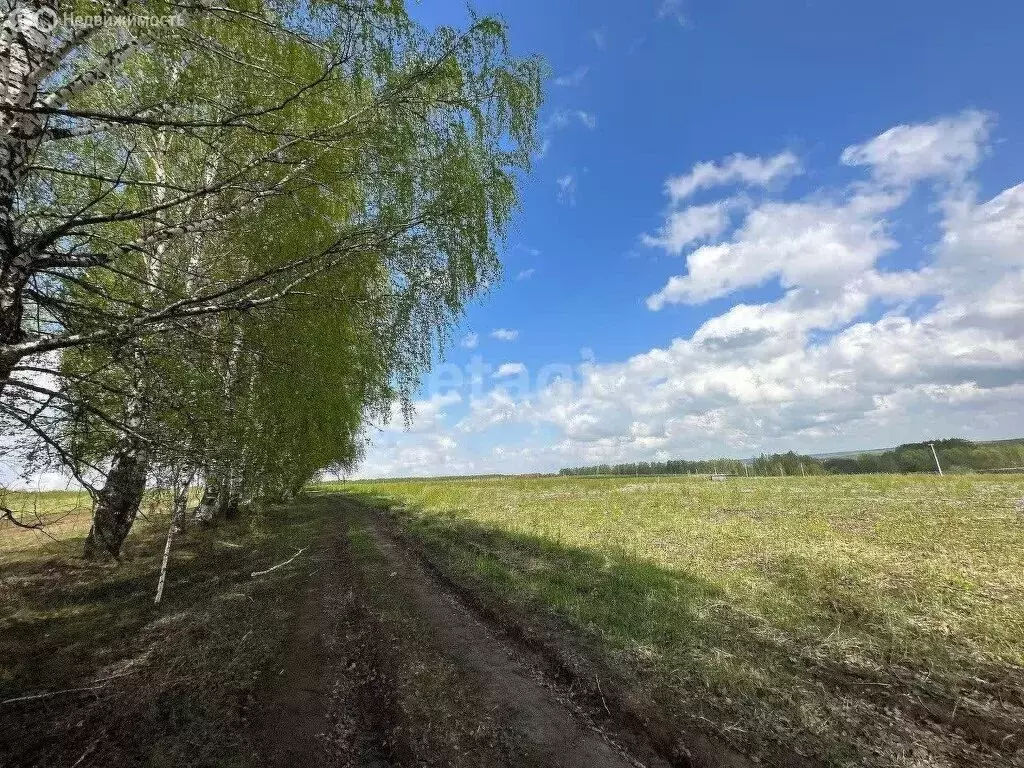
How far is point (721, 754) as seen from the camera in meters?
4.26

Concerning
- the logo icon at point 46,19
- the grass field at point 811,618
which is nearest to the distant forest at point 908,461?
the grass field at point 811,618

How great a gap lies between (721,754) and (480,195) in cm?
759

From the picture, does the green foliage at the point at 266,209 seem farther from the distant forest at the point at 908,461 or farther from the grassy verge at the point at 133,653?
the distant forest at the point at 908,461

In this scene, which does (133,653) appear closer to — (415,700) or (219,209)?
(415,700)

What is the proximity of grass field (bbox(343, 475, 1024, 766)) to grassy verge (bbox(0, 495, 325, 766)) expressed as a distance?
474cm

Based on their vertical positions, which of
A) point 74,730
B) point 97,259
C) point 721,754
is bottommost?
point 721,754

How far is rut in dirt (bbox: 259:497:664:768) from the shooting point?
4.39m

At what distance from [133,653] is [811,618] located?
1094cm

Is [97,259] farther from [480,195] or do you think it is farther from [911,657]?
[911,657]

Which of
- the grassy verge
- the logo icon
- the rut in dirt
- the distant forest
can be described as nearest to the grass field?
the rut in dirt

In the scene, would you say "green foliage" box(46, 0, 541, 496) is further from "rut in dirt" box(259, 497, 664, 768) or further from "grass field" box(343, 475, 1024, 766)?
"grass field" box(343, 475, 1024, 766)

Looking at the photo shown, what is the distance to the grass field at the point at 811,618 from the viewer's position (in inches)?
181

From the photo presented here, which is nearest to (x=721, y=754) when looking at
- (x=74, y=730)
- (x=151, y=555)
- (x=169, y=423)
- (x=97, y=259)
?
(x=74, y=730)

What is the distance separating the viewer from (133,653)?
6762mm
